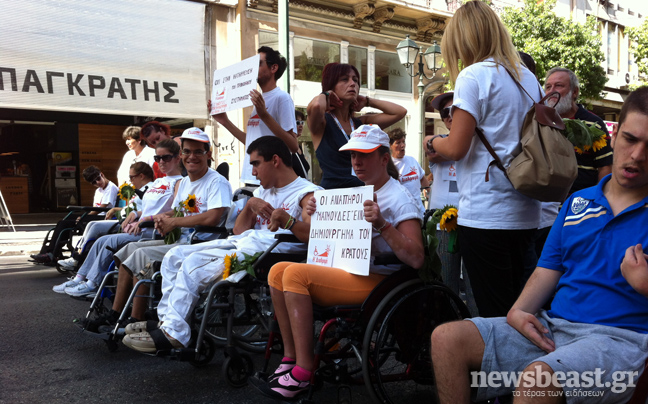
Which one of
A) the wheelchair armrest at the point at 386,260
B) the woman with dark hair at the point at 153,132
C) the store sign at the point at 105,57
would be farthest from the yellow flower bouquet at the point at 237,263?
the store sign at the point at 105,57

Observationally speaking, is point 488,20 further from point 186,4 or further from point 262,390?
point 186,4

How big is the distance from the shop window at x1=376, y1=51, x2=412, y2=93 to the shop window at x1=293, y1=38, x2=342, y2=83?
2108mm

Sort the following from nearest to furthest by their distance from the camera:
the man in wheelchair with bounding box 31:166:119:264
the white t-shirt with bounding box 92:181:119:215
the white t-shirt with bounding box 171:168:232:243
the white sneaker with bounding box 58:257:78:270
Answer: the white t-shirt with bounding box 171:168:232:243 < the white sneaker with bounding box 58:257:78:270 < the man in wheelchair with bounding box 31:166:119:264 < the white t-shirt with bounding box 92:181:119:215

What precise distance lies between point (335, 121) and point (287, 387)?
197cm

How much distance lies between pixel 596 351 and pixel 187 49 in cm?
1576

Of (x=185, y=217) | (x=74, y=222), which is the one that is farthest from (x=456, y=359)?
(x=74, y=222)

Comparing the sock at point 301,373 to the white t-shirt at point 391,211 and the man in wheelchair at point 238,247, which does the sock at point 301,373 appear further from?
the man in wheelchair at point 238,247

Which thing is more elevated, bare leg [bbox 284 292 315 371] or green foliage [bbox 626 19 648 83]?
green foliage [bbox 626 19 648 83]

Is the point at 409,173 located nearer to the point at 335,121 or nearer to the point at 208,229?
the point at 335,121

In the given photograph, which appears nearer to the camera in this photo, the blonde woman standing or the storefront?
the blonde woman standing

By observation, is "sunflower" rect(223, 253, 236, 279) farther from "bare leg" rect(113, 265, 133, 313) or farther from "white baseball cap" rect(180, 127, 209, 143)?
"white baseball cap" rect(180, 127, 209, 143)

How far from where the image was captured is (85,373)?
4184mm

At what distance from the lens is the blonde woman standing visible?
2.82 meters

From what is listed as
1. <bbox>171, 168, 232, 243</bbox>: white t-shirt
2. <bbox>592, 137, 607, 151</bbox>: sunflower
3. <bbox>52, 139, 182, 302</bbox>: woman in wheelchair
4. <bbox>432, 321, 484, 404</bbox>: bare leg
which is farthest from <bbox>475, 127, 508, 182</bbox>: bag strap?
<bbox>52, 139, 182, 302</bbox>: woman in wheelchair
